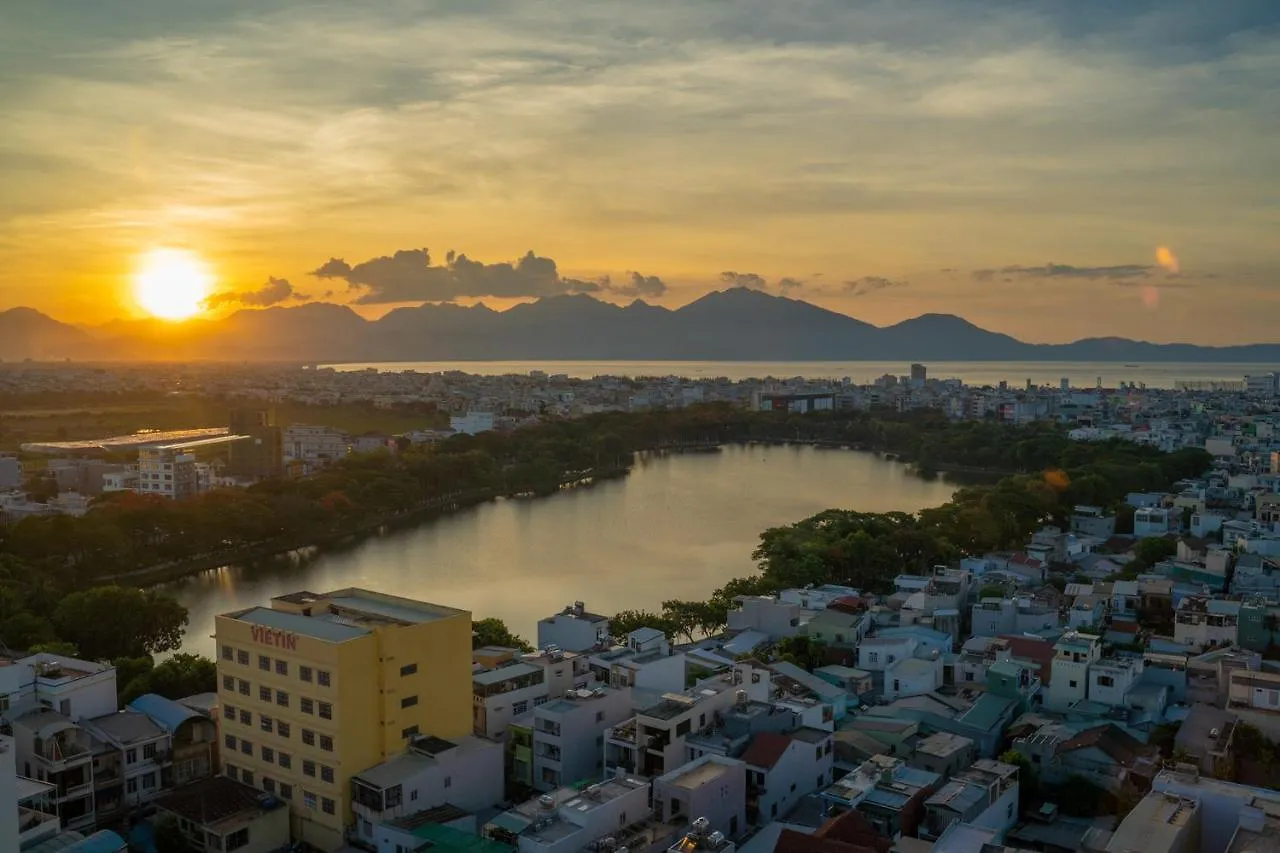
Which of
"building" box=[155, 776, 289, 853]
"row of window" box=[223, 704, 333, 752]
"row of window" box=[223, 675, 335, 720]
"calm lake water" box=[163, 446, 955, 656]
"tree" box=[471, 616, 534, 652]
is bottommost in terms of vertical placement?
"calm lake water" box=[163, 446, 955, 656]

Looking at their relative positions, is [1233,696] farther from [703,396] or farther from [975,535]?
[703,396]

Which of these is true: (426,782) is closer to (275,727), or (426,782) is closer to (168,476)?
(275,727)

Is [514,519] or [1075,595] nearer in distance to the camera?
[1075,595]

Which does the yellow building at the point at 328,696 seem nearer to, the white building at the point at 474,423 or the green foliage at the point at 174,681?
the green foliage at the point at 174,681

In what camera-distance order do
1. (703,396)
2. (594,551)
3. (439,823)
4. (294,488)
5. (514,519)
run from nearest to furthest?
(439,823), (594,551), (294,488), (514,519), (703,396)

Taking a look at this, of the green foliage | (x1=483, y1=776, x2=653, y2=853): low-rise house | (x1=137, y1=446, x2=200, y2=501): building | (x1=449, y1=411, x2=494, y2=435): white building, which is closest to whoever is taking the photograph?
(x1=483, y1=776, x2=653, y2=853): low-rise house

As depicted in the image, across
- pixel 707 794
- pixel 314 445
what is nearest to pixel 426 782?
pixel 707 794

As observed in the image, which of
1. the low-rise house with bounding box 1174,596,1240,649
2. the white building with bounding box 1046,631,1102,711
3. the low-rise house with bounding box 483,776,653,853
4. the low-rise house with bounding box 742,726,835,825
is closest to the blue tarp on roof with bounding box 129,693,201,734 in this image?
the low-rise house with bounding box 483,776,653,853

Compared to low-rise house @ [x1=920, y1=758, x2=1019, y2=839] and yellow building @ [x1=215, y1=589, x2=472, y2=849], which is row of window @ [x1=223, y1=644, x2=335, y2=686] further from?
low-rise house @ [x1=920, y1=758, x2=1019, y2=839]

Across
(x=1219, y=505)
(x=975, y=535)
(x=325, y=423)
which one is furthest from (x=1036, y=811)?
(x=325, y=423)
